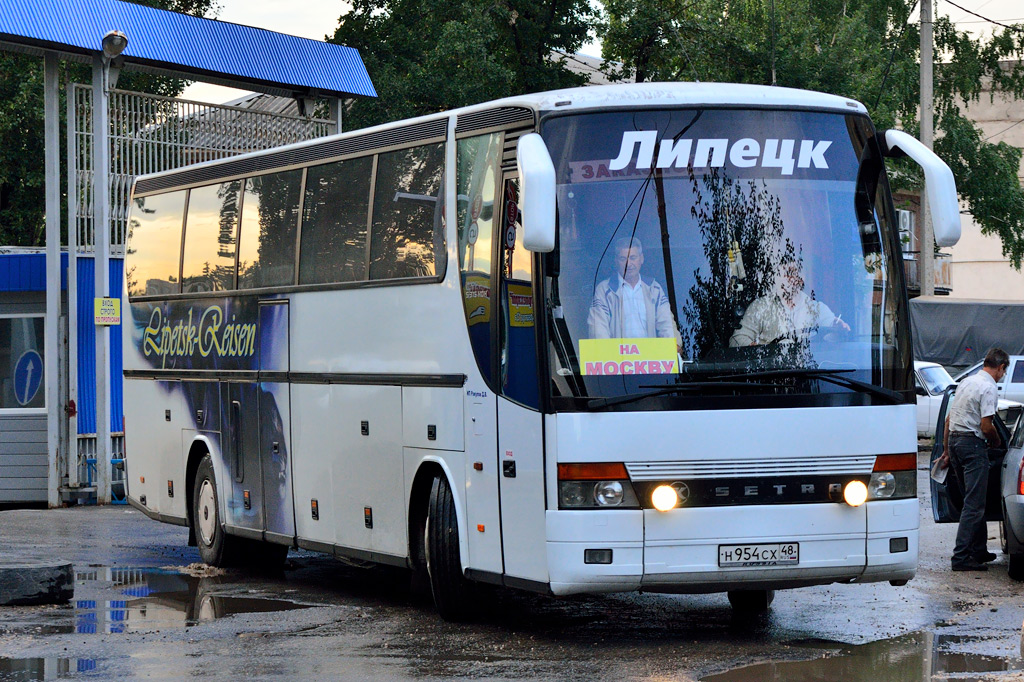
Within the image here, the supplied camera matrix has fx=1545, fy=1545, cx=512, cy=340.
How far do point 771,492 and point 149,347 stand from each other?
25.9 feet

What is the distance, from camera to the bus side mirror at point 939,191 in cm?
862

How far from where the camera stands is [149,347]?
14766 millimetres

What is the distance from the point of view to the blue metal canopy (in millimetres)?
18875

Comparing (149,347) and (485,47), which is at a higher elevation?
(485,47)

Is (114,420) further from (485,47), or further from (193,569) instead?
(485,47)

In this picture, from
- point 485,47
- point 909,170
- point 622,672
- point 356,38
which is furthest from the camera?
point 909,170

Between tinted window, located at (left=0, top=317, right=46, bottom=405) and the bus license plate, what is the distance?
1460 centimetres

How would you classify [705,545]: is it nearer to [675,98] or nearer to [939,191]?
[939,191]

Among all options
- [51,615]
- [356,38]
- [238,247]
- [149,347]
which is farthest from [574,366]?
[356,38]

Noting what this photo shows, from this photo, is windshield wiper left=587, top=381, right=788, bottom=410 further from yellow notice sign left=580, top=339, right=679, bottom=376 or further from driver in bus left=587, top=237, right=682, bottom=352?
driver in bus left=587, top=237, right=682, bottom=352

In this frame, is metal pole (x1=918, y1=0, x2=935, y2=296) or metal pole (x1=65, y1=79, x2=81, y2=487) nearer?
metal pole (x1=65, y1=79, x2=81, y2=487)

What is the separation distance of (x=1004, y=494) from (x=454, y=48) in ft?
61.8

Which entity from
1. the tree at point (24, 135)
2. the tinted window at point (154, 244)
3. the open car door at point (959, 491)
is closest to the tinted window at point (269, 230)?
the tinted window at point (154, 244)

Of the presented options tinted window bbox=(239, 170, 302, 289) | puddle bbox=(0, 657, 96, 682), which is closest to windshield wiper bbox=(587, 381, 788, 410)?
puddle bbox=(0, 657, 96, 682)
